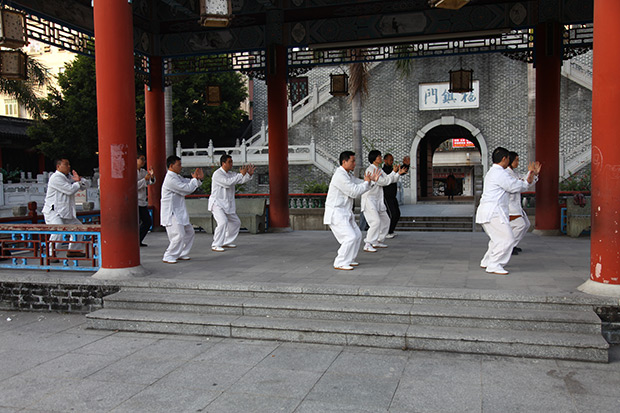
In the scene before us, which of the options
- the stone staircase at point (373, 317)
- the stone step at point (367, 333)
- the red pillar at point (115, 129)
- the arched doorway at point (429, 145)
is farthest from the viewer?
the arched doorway at point (429, 145)

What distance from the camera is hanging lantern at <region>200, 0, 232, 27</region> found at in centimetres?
731

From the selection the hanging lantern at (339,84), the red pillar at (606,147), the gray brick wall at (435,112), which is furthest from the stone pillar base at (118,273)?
the gray brick wall at (435,112)

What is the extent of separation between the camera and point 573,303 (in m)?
5.12

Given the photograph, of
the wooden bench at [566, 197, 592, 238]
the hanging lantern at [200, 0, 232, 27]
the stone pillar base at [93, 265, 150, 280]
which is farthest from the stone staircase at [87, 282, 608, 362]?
the wooden bench at [566, 197, 592, 238]

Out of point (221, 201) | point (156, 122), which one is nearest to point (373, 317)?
point (221, 201)

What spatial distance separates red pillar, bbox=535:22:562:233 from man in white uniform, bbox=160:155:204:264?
688 centimetres

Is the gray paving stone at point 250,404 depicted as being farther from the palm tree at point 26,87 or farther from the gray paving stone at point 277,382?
the palm tree at point 26,87

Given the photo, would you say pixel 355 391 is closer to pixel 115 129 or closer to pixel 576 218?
pixel 115 129

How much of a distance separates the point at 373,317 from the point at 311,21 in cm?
817

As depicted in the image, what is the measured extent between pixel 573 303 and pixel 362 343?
207cm

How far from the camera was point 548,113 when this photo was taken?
10570mm

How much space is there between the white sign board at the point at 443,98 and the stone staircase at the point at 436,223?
9657 millimetres

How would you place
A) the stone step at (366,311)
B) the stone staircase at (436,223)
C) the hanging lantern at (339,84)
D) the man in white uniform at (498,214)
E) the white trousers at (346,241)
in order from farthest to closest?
the stone staircase at (436,223) → the hanging lantern at (339,84) → the white trousers at (346,241) → the man in white uniform at (498,214) → the stone step at (366,311)

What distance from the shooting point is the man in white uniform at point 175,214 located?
8070 millimetres
